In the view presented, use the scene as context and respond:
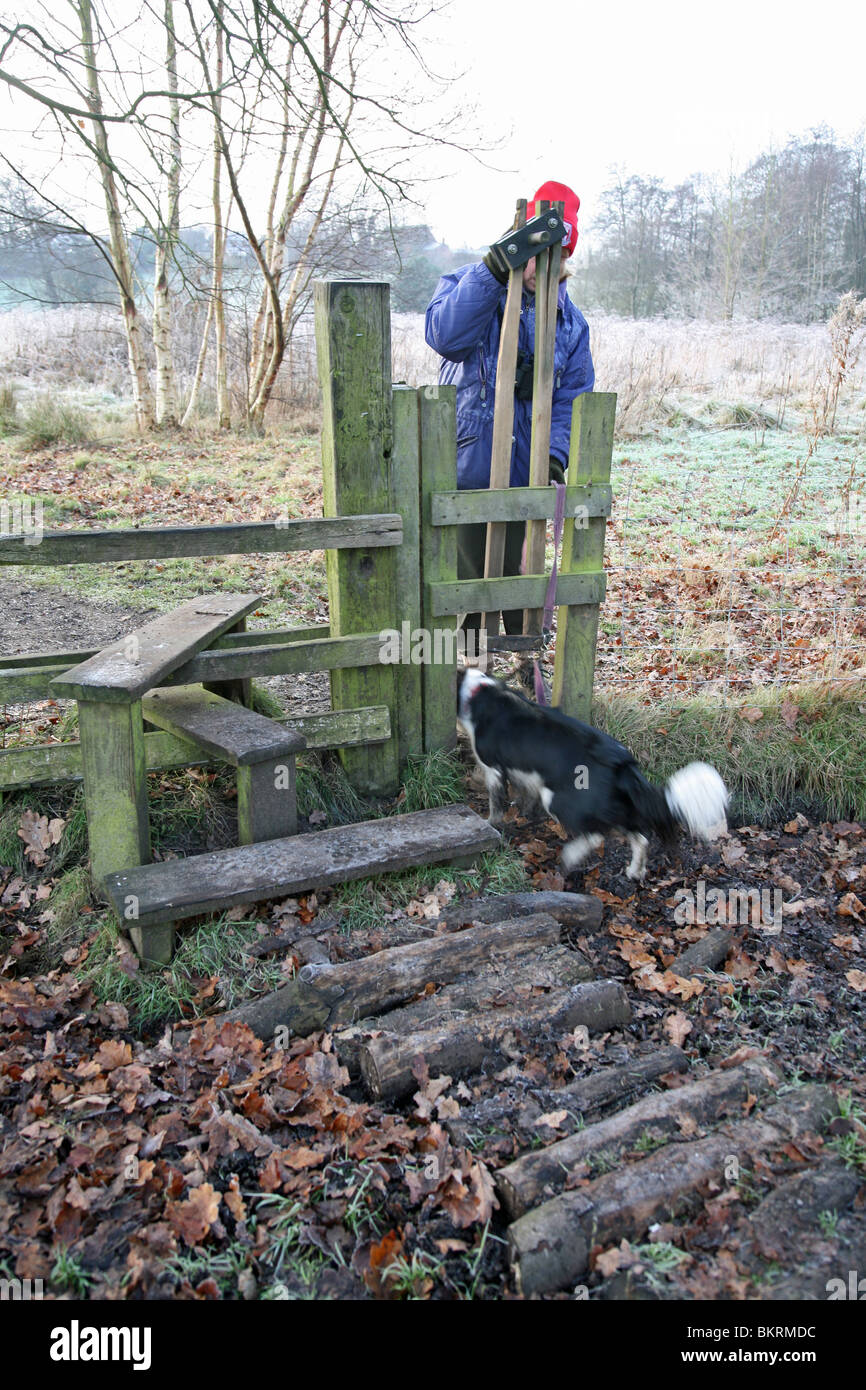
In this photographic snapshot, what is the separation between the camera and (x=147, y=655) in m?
3.70

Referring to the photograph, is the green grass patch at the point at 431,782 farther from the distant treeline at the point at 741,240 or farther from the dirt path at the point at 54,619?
the distant treeline at the point at 741,240

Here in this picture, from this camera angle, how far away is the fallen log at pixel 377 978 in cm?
305

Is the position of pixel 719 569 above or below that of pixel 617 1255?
above

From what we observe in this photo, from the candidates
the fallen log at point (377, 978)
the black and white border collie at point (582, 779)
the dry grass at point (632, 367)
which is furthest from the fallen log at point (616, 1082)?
the dry grass at point (632, 367)

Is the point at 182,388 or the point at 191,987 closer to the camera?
the point at 191,987

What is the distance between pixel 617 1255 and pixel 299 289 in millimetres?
16332

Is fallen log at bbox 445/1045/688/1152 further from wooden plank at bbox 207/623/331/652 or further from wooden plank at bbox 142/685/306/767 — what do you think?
wooden plank at bbox 207/623/331/652

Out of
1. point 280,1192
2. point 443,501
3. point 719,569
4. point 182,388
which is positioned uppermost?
point 182,388

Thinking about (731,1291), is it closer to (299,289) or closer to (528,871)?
(528,871)

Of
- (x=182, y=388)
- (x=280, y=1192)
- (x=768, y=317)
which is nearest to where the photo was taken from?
(x=280, y=1192)

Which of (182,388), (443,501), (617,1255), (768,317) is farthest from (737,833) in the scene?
(768,317)

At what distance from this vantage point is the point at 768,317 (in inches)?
1135

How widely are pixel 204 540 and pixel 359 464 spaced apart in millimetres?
852

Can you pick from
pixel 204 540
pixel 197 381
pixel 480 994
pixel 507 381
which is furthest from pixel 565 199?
pixel 197 381
